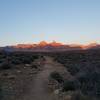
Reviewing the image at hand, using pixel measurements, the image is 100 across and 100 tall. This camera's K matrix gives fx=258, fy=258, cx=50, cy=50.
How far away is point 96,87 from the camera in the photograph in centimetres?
1856

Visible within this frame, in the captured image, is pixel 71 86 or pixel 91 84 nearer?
pixel 91 84

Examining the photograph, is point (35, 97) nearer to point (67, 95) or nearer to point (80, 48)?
point (67, 95)

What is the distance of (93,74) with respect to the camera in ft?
71.9

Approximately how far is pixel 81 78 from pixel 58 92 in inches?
156

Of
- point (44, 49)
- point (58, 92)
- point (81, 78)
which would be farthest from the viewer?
point (44, 49)

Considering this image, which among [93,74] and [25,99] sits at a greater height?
[93,74]

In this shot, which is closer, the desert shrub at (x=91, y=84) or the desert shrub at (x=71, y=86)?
the desert shrub at (x=91, y=84)

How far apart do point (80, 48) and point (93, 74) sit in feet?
Answer: 333

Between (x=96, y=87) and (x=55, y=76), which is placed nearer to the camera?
(x=96, y=87)

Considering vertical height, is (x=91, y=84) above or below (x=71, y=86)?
above

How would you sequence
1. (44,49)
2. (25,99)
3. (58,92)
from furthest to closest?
1. (44,49)
2. (58,92)
3. (25,99)

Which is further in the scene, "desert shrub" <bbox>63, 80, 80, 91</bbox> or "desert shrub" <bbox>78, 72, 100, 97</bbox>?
"desert shrub" <bbox>63, 80, 80, 91</bbox>

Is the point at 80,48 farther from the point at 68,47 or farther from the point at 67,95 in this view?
the point at 67,95

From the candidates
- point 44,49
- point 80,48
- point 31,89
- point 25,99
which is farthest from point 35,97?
point 44,49
